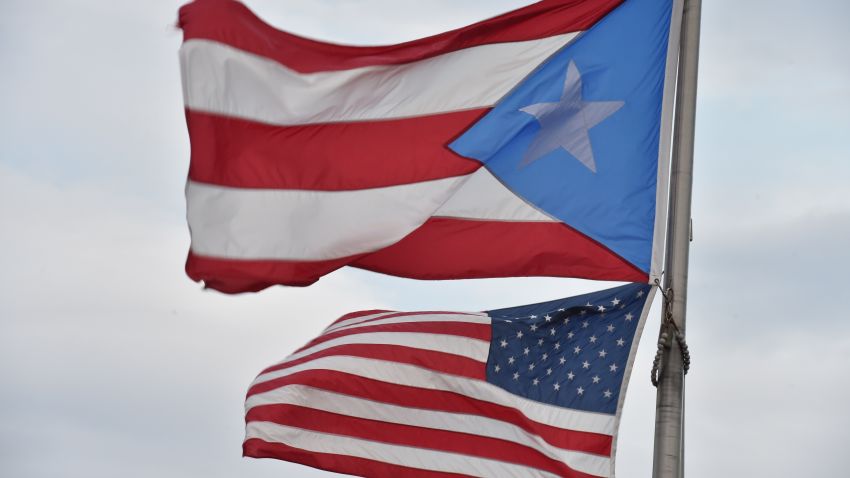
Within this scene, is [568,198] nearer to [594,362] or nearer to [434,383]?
[594,362]

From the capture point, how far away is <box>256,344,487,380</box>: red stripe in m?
14.4

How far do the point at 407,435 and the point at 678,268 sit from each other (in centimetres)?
409

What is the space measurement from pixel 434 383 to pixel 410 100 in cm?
357

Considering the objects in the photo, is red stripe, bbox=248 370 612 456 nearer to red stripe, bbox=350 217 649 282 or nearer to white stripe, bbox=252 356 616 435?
white stripe, bbox=252 356 616 435

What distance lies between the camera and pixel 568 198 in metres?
12.5

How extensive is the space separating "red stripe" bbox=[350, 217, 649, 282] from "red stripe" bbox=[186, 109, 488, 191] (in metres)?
0.84

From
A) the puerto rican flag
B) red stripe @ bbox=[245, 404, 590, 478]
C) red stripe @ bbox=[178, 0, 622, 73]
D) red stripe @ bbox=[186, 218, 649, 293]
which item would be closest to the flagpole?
the puerto rican flag

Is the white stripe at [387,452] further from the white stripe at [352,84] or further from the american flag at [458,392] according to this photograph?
the white stripe at [352,84]

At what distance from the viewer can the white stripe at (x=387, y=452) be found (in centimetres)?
1409

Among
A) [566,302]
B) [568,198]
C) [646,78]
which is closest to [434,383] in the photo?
[566,302]

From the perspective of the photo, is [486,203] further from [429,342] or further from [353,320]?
[353,320]

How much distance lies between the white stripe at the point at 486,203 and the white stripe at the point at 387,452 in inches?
107

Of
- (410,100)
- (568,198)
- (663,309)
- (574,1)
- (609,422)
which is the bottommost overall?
(609,422)

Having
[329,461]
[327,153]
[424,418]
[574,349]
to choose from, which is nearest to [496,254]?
[574,349]
